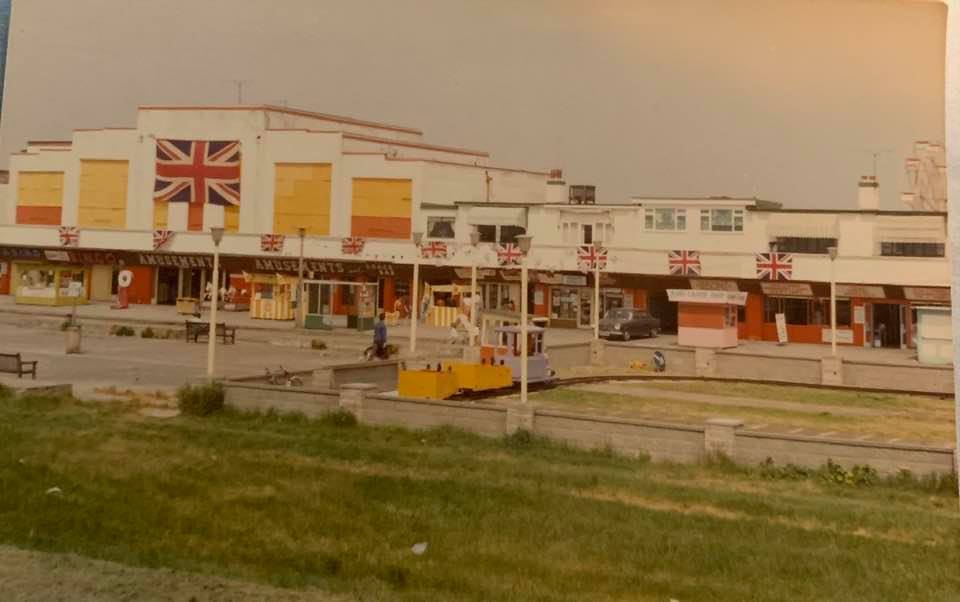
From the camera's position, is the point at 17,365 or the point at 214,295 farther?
the point at 214,295

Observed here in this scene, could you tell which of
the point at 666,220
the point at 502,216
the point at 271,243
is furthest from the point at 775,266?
the point at 271,243

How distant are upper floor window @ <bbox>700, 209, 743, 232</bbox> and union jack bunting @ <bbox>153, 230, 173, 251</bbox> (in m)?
11.3

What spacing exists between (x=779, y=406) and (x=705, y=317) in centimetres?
513

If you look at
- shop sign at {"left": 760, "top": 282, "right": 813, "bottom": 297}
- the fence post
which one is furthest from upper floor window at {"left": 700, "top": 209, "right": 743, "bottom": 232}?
the fence post

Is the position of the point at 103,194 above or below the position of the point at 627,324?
above

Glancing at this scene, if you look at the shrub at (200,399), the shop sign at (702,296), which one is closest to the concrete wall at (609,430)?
the shrub at (200,399)

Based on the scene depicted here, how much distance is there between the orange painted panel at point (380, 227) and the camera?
7.09 m

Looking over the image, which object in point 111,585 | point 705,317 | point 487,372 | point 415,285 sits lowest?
point 111,585

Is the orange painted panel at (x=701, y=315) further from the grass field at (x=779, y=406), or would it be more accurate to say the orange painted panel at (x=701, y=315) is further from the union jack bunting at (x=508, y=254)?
the grass field at (x=779, y=406)

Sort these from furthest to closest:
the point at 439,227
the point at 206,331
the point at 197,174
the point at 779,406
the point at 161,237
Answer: the point at 439,227 → the point at 779,406 → the point at 206,331 → the point at 197,174 → the point at 161,237

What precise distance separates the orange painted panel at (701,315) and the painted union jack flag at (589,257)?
1.60 metres

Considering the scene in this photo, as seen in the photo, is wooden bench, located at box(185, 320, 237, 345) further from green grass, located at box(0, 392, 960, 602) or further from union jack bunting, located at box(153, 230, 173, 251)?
green grass, located at box(0, 392, 960, 602)

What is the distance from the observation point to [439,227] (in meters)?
9.34

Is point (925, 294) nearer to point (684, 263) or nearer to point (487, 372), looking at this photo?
point (684, 263)
